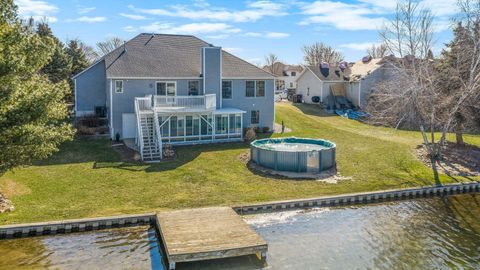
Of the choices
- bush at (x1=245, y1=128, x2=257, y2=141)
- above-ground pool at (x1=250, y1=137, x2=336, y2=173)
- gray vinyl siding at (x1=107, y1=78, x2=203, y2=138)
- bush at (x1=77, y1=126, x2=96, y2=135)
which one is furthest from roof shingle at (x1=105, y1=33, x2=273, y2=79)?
above-ground pool at (x1=250, y1=137, x2=336, y2=173)

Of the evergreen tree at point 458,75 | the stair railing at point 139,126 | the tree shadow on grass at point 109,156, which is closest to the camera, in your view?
the tree shadow on grass at point 109,156

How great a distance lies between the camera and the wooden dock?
12.3 metres

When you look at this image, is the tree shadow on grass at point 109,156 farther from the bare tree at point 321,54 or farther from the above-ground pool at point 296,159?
the bare tree at point 321,54

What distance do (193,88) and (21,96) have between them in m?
15.9

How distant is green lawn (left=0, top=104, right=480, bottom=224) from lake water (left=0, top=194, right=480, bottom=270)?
1.76 meters

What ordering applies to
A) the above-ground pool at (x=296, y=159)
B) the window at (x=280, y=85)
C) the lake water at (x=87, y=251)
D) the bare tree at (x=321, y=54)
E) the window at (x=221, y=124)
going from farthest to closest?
the bare tree at (x=321, y=54) < the window at (x=280, y=85) < the window at (x=221, y=124) < the above-ground pool at (x=296, y=159) < the lake water at (x=87, y=251)

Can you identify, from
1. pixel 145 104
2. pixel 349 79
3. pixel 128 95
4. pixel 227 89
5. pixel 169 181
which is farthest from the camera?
pixel 349 79

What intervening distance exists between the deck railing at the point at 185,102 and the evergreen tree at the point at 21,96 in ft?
36.5

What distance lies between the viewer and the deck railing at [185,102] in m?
26.9

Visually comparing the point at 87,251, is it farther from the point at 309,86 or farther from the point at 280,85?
the point at 280,85

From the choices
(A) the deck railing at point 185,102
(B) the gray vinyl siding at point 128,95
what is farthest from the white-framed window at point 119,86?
(A) the deck railing at point 185,102

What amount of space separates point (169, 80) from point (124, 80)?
10.4ft

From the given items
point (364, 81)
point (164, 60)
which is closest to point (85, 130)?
point (164, 60)

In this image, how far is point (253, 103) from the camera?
3200 centimetres
